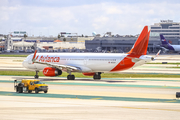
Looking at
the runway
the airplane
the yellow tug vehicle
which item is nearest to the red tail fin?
the airplane

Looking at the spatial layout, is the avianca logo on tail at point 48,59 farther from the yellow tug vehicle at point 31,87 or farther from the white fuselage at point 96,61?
the yellow tug vehicle at point 31,87

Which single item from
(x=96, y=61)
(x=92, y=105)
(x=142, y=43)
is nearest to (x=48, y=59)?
(x=96, y=61)

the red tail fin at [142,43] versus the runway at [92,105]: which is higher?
the red tail fin at [142,43]

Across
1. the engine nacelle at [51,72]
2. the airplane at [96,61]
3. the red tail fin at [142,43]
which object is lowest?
the engine nacelle at [51,72]

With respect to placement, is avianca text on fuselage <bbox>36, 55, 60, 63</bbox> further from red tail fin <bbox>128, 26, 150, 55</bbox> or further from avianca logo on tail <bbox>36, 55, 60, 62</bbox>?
red tail fin <bbox>128, 26, 150, 55</bbox>

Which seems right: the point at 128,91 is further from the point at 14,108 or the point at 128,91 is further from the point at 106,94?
the point at 14,108

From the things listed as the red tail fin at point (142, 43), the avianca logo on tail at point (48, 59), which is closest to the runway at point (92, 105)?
the red tail fin at point (142, 43)

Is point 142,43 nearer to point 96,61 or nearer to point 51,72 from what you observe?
point 96,61

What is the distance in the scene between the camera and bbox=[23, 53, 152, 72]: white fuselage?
56.5m

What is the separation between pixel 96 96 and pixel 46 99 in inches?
234

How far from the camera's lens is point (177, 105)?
31.7 metres

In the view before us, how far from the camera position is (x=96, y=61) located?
58125 millimetres

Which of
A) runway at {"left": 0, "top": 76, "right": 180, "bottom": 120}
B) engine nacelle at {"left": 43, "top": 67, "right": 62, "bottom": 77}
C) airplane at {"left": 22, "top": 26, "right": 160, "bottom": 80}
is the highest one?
airplane at {"left": 22, "top": 26, "right": 160, "bottom": 80}

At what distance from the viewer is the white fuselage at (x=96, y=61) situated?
5647 cm
